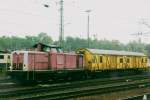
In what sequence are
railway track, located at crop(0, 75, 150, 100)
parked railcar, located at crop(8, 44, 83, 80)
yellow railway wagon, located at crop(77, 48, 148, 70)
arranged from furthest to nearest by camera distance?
yellow railway wagon, located at crop(77, 48, 148, 70) → parked railcar, located at crop(8, 44, 83, 80) → railway track, located at crop(0, 75, 150, 100)

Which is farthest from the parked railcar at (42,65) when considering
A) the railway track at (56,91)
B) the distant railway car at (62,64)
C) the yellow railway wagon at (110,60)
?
the yellow railway wagon at (110,60)

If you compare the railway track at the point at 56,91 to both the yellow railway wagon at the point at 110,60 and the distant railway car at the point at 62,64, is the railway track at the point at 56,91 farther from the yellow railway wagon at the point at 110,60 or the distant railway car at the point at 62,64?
the yellow railway wagon at the point at 110,60

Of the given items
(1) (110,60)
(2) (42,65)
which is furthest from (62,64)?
(1) (110,60)

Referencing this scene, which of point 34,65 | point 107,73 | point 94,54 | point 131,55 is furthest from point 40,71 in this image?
point 131,55

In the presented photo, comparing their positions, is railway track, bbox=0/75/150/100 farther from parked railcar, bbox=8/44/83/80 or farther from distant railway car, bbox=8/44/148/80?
distant railway car, bbox=8/44/148/80

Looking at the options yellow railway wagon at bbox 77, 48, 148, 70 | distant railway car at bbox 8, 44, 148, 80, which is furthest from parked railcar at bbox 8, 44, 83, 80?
yellow railway wagon at bbox 77, 48, 148, 70

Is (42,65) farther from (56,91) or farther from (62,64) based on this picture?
(56,91)

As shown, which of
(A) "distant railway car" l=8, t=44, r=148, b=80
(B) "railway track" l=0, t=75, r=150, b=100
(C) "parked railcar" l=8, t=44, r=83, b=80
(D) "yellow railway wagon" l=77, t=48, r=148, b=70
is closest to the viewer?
(B) "railway track" l=0, t=75, r=150, b=100

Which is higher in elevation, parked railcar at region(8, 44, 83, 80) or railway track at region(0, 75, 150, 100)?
parked railcar at region(8, 44, 83, 80)

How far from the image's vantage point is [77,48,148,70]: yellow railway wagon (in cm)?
3416

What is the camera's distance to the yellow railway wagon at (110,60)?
3416 cm

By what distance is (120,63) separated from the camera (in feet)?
129

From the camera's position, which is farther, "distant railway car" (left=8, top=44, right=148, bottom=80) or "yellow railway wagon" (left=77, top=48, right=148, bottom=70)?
"yellow railway wagon" (left=77, top=48, right=148, bottom=70)

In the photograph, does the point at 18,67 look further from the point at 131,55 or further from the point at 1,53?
the point at 1,53
